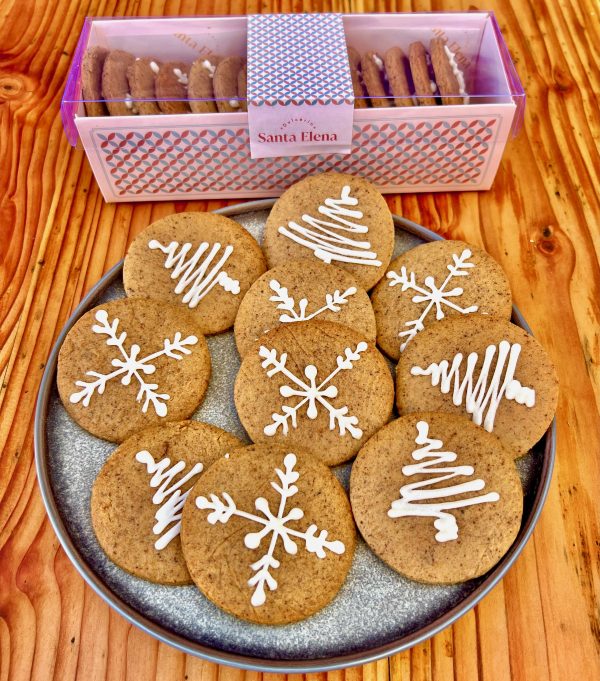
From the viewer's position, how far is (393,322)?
1364mm

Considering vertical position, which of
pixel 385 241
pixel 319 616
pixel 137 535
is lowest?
pixel 319 616

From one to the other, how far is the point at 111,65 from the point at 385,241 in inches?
32.3

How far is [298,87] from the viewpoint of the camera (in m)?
1.44

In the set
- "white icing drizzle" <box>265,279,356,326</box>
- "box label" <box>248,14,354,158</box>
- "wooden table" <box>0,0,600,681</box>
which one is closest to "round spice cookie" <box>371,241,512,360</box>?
"white icing drizzle" <box>265,279,356,326</box>

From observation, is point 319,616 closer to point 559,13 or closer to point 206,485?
point 206,485

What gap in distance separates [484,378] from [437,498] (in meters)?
0.27

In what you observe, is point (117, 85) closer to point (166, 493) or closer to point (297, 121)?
point (297, 121)

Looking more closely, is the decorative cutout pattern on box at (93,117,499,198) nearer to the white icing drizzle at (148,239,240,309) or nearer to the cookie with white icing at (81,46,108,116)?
the cookie with white icing at (81,46,108,116)

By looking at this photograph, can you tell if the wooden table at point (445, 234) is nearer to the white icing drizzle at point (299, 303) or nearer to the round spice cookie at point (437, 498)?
the round spice cookie at point (437, 498)

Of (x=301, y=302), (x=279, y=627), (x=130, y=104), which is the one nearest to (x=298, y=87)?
(x=130, y=104)

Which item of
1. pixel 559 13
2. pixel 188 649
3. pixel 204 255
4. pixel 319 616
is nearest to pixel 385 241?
pixel 204 255

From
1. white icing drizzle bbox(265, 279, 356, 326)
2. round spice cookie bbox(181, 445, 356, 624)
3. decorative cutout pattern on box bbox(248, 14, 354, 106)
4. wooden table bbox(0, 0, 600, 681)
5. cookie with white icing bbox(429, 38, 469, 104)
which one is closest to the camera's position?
round spice cookie bbox(181, 445, 356, 624)

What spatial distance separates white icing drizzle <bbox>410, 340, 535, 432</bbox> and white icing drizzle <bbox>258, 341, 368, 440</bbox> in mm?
155

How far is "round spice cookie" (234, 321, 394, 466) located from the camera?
1191 millimetres
